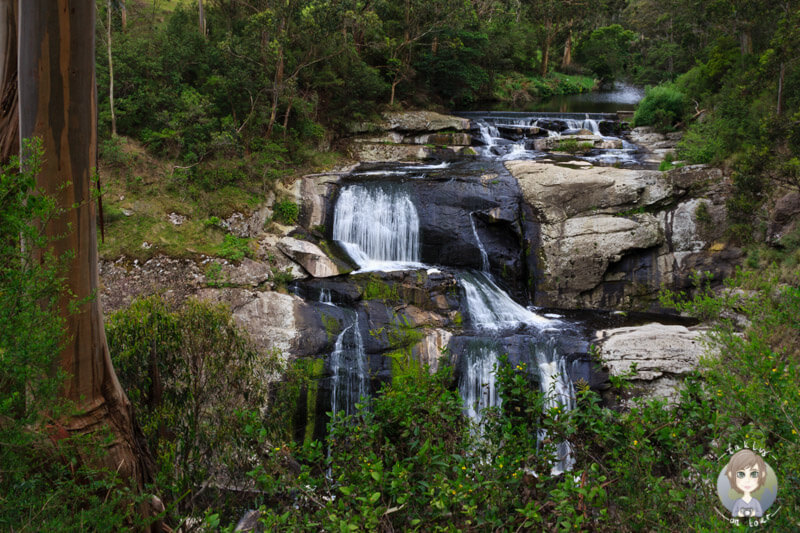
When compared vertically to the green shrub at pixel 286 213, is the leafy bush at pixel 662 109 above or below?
above

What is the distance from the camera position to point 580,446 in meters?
4.20

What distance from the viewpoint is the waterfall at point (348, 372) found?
955cm

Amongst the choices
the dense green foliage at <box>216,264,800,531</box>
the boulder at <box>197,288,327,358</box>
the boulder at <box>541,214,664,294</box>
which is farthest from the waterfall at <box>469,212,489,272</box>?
the dense green foliage at <box>216,264,800,531</box>

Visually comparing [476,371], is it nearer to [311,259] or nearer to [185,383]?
[311,259]

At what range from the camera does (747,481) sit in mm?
2479

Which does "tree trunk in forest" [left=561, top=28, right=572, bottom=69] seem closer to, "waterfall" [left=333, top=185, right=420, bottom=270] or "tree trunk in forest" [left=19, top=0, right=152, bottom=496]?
"waterfall" [left=333, top=185, right=420, bottom=270]

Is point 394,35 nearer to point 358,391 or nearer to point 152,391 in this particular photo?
point 358,391

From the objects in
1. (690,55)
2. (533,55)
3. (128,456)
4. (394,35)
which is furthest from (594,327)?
(533,55)

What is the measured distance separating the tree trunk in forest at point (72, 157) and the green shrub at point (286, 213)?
952 cm

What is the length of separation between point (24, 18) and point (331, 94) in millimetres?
15959

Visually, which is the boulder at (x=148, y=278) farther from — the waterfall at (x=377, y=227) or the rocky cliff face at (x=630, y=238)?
the rocky cliff face at (x=630, y=238)

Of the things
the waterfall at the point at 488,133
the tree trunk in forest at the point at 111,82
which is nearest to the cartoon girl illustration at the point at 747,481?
the tree trunk in forest at the point at 111,82

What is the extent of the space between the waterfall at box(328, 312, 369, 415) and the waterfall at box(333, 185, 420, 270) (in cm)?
304

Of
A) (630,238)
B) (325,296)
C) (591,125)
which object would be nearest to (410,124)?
(591,125)
